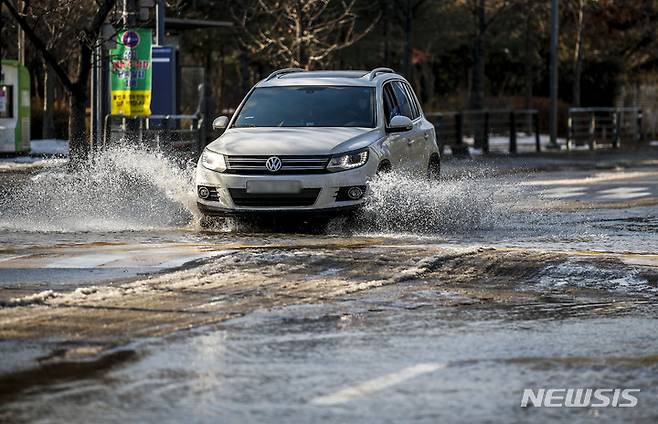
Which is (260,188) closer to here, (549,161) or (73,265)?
(73,265)

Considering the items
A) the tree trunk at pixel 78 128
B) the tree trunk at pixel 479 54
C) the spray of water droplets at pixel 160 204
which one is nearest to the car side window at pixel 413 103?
the spray of water droplets at pixel 160 204

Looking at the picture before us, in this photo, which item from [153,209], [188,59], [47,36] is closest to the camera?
[153,209]

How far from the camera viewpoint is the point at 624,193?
77.9ft

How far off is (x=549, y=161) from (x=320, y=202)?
21554mm

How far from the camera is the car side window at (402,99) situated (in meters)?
18.1

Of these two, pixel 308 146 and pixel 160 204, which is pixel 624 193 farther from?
pixel 308 146

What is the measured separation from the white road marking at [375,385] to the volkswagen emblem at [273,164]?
7695 millimetres

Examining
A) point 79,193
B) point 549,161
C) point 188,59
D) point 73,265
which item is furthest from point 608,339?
point 188,59

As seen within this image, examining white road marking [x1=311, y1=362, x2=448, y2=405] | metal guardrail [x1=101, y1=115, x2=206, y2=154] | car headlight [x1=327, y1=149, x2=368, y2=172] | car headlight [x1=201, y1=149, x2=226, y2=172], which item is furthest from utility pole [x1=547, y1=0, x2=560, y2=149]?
white road marking [x1=311, y1=362, x2=448, y2=405]

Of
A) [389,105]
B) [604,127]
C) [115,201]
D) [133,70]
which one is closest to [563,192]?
[389,105]

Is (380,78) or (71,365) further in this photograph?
(380,78)

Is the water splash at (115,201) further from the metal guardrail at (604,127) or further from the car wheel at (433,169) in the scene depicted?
the metal guardrail at (604,127)

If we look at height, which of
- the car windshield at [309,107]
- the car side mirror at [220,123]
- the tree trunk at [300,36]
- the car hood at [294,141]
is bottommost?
the car hood at [294,141]

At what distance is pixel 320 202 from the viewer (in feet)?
A: 50.8
